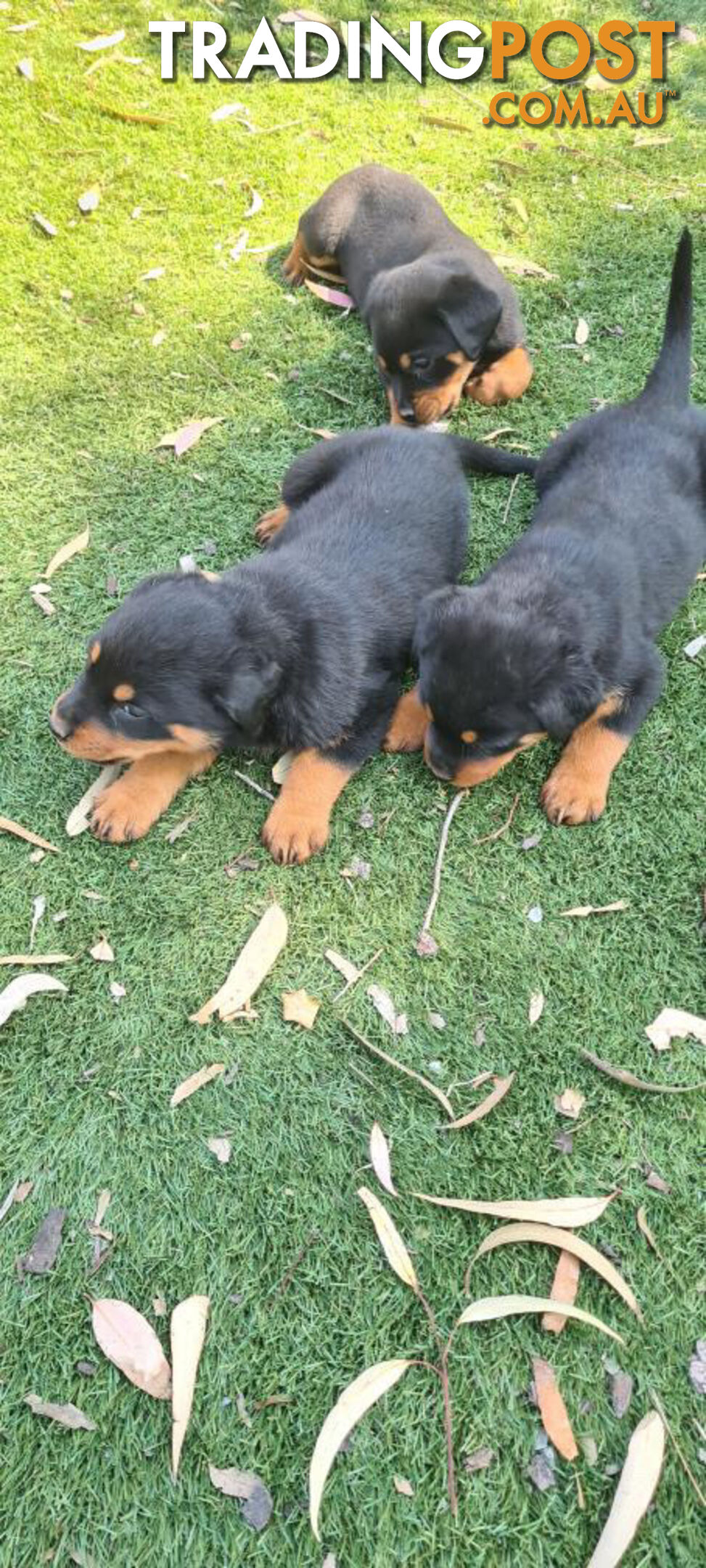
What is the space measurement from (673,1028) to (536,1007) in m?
0.35

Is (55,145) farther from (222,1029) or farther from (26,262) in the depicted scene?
(222,1029)

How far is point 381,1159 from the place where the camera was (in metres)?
2.40

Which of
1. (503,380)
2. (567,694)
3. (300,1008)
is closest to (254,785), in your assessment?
(300,1008)

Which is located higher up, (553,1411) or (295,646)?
(295,646)

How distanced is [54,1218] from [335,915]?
1.01 meters

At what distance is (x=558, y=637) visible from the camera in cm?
264

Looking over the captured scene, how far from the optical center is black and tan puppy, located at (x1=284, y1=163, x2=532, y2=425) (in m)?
3.83

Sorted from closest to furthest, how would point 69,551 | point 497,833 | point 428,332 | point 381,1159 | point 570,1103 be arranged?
point 381,1159
point 570,1103
point 497,833
point 69,551
point 428,332

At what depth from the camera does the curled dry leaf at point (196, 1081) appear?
248cm

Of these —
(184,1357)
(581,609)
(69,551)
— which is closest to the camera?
(184,1357)

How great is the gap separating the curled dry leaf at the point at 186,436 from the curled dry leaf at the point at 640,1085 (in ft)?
8.80

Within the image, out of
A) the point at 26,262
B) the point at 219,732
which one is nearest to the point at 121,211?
the point at 26,262

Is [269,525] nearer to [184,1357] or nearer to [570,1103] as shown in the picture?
[570,1103]

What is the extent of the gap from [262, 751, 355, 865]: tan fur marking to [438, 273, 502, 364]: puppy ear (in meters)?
1.86
